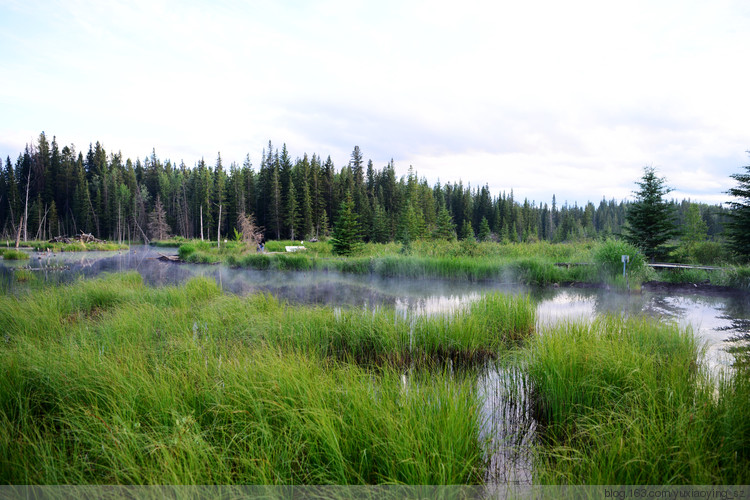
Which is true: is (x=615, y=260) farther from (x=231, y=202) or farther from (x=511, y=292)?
(x=231, y=202)

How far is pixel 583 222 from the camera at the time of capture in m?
77.1

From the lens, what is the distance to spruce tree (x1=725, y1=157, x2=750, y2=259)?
45.7 feet

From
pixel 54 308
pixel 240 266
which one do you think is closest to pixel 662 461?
pixel 54 308

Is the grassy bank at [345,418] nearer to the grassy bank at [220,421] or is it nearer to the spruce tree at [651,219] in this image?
the grassy bank at [220,421]

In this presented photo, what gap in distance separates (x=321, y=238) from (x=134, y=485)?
132ft

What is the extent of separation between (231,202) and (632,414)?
53.4 m

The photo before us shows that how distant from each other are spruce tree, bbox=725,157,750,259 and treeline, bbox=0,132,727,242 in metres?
25.5

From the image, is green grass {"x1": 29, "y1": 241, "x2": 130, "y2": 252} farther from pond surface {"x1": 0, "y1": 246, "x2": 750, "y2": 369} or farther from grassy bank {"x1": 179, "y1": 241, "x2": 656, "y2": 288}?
pond surface {"x1": 0, "y1": 246, "x2": 750, "y2": 369}

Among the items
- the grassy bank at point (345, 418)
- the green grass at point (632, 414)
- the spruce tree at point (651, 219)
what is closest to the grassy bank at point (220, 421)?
the grassy bank at point (345, 418)

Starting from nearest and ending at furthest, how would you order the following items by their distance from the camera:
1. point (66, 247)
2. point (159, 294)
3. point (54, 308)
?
point (54, 308), point (159, 294), point (66, 247)

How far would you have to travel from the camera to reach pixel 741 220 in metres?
14.0

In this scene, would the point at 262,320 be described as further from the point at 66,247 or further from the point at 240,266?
the point at 66,247

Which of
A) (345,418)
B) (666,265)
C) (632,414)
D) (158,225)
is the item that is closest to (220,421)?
(345,418)

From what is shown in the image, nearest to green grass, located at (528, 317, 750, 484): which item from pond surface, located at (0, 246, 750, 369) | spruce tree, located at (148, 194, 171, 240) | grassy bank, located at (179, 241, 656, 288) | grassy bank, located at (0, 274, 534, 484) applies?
grassy bank, located at (0, 274, 534, 484)
